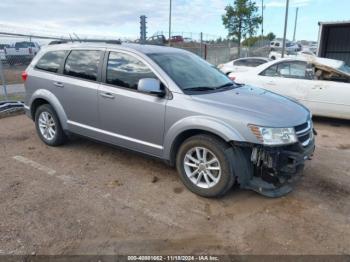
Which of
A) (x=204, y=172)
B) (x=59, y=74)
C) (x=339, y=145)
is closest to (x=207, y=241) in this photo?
(x=204, y=172)

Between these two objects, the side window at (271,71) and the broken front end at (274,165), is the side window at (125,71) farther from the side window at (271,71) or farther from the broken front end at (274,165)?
the side window at (271,71)

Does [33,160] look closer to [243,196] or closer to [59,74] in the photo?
[59,74]

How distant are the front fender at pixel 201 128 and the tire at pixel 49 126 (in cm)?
220

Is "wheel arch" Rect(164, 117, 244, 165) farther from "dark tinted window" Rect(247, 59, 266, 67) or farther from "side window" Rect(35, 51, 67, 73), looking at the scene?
"dark tinted window" Rect(247, 59, 266, 67)

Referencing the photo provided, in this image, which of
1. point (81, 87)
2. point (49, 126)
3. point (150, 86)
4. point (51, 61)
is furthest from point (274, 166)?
point (51, 61)

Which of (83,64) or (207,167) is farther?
(83,64)

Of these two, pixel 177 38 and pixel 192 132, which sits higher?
pixel 177 38

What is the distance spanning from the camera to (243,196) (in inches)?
150

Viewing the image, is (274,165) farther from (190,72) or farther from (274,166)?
(190,72)

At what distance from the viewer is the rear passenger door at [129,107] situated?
3971 millimetres

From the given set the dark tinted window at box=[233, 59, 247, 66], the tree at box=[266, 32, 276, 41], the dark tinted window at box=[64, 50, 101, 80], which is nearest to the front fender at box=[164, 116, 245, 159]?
the dark tinted window at box=[64, 50, 101, 80]

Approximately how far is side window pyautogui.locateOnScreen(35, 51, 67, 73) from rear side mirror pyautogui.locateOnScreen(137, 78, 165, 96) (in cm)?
191

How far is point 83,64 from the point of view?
4719mm

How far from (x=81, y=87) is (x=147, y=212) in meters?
2.21
